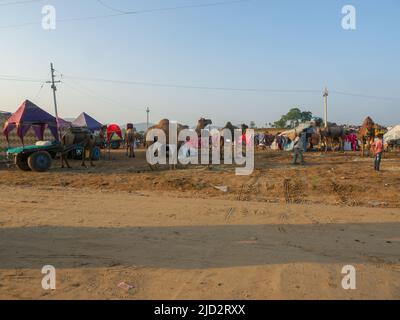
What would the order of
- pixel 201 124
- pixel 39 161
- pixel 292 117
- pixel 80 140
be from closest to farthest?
pixel 39 161 < pixel 80 140 < pixel 201 124 < pixel 292 117

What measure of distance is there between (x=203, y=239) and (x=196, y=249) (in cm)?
51

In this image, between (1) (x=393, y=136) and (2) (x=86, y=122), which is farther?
(2) (x=86, y=122)

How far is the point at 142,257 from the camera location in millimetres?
5230

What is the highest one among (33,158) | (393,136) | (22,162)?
(393,136)

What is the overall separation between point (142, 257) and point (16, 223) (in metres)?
3.16

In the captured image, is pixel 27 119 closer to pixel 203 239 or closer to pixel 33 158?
pixel 33 158

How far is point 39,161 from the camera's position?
1489cm

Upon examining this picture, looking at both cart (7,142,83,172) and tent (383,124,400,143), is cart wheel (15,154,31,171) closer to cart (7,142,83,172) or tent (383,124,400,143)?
cart (7,142,83,172)

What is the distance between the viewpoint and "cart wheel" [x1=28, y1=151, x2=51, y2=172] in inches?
581

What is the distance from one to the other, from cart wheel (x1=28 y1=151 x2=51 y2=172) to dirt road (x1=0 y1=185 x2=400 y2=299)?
244 inches

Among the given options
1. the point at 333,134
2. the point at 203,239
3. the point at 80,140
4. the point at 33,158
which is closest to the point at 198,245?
the point at 203,239

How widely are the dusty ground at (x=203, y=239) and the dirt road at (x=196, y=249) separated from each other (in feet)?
0.05

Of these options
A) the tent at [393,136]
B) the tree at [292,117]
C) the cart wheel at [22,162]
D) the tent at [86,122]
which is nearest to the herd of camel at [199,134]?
the cart wheel at [22,162]
